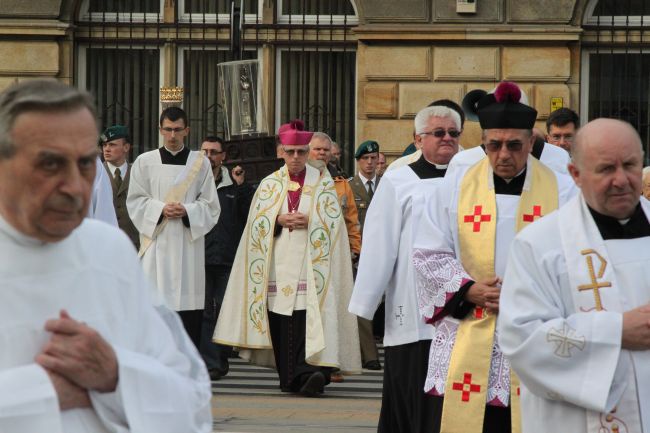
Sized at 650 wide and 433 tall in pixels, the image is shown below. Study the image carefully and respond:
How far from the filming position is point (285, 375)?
1186 cm

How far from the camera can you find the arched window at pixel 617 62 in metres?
18.5

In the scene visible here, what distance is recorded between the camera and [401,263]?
27.8ft

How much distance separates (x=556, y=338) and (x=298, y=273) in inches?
269

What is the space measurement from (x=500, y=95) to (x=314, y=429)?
3215 millimetres

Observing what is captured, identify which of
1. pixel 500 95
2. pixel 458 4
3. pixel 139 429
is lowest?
pixel 139 429

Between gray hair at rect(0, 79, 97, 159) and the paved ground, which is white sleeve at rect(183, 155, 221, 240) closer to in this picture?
the paved ground

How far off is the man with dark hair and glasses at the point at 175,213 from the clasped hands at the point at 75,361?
9268 mm

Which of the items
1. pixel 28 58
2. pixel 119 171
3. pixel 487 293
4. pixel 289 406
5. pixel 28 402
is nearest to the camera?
pixel 28 402

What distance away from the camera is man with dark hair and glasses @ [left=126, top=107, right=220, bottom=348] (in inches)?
504

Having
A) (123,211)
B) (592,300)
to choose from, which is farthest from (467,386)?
(123,211)

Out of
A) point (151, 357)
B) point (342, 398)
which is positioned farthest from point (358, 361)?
point (151, 357)

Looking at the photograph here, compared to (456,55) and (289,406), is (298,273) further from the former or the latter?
(456,55)

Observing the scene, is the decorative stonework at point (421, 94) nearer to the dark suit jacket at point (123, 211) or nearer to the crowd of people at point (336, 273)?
the crowd of people at point (336, 273)

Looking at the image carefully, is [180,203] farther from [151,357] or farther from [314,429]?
[151,357]
